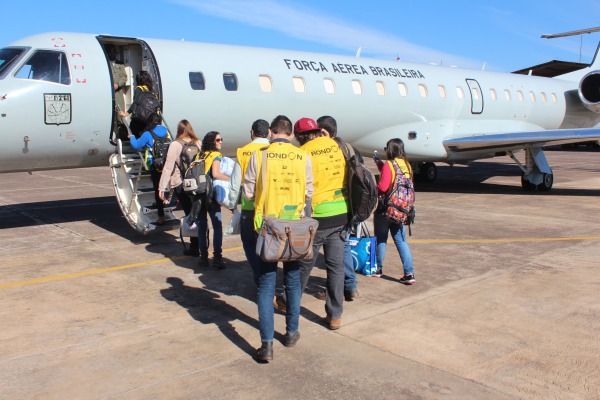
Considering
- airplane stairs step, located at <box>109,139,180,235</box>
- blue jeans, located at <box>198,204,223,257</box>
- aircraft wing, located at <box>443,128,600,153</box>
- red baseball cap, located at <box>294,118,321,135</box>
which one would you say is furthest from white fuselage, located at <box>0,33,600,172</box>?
red baseball cap, located at <box>294,118,321,135</box>

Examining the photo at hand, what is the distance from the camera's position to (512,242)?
27.9 ft

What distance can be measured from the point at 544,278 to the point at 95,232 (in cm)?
699

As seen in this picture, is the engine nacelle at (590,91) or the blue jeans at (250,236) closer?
the blue jeans at (250,236)

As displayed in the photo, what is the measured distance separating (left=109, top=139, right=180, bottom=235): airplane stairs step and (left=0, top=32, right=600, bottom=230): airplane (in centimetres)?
10

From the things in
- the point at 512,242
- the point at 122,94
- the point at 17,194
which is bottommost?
the point at 17,194

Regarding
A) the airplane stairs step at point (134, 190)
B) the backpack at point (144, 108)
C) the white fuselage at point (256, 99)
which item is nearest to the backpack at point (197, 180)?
the airplane stairs step at point (134, 190)

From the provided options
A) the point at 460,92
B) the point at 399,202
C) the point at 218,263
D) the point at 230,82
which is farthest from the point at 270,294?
the point at 460,92

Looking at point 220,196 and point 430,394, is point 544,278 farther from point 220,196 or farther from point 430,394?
point 220,196

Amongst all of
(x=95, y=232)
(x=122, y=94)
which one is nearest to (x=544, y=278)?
(x=95, y=232)

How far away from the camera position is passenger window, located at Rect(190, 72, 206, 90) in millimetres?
10367

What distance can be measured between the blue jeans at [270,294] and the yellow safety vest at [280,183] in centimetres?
36

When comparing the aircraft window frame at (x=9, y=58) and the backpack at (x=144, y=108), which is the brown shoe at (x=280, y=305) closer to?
the backpack at (x=144, y=108)

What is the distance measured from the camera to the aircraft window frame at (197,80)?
34.0 feet

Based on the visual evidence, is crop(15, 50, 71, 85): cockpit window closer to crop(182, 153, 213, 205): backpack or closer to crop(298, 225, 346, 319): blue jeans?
crop(182, 153, 213, 205): backpack
